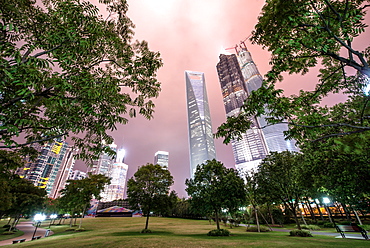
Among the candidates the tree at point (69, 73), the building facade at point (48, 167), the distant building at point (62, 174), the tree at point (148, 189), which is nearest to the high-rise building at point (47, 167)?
the building facade at point (48, 167)

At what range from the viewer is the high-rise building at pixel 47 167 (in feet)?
422

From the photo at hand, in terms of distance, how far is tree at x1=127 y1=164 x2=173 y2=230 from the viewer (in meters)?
20.0

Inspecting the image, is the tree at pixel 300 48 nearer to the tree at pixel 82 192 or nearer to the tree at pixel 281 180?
the tree at pixel 281 180

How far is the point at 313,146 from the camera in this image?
413 inches

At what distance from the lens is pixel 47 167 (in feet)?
466

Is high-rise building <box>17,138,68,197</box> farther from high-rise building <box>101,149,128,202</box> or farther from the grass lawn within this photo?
the grass lawn

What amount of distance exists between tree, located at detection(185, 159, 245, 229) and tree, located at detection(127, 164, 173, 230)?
4.76m

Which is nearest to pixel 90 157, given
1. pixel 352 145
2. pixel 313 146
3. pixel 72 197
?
pixel 352 145

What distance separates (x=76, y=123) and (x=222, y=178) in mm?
16026

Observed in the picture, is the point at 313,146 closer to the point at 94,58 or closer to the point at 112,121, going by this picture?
the point at 112,121

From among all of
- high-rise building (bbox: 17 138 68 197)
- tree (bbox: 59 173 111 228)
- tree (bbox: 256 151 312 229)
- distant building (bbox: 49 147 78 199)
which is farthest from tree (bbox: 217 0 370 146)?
distant building (bbox: 49 147 78 199)

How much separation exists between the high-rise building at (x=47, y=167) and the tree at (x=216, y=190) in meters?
155

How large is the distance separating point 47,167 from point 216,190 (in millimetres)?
190403

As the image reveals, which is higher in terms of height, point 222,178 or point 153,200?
point 222,178
